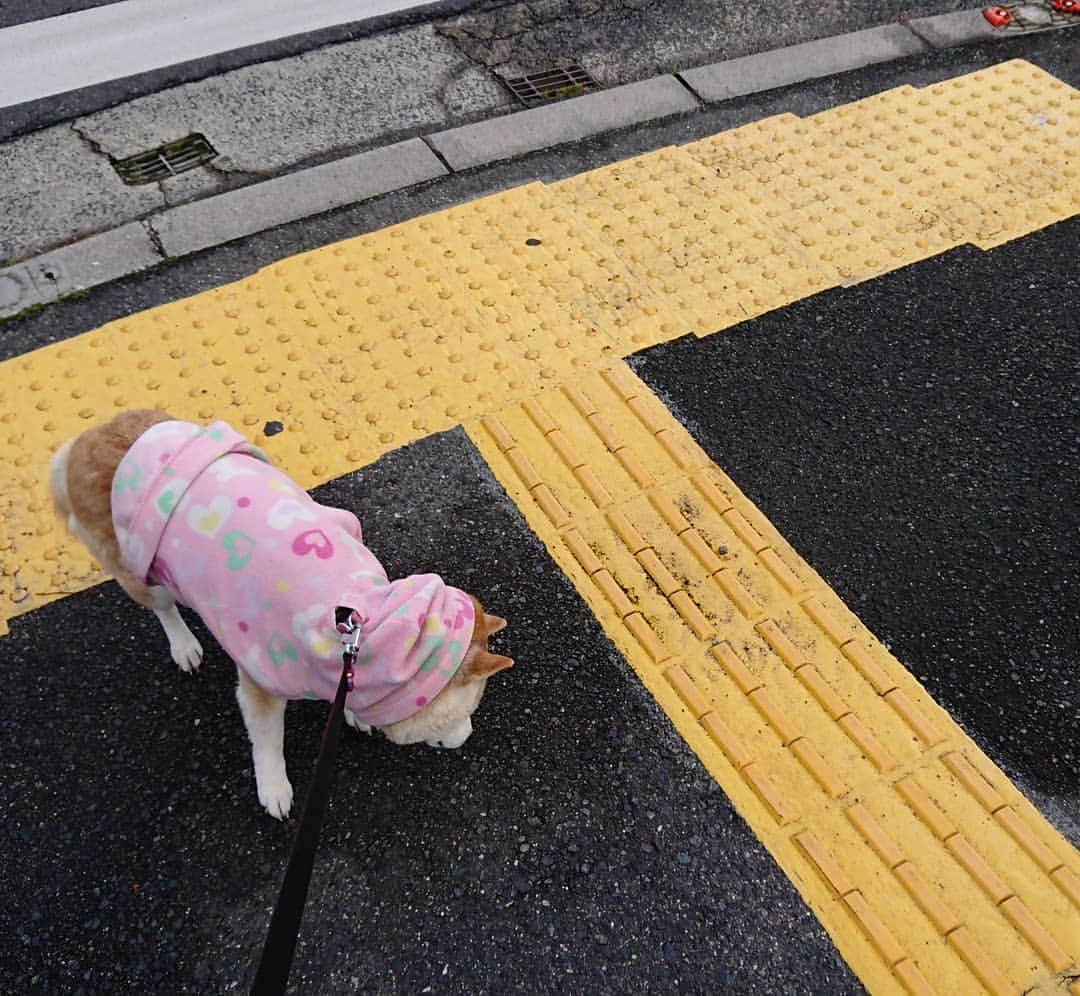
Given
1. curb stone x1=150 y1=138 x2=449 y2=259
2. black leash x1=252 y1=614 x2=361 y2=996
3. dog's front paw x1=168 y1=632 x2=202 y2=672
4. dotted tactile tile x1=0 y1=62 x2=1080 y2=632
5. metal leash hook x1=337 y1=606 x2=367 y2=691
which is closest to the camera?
black leash x1=252 y1=614 x2=361 y2=996

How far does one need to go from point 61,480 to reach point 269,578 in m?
0.76

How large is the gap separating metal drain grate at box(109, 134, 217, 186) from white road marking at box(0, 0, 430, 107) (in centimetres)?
72

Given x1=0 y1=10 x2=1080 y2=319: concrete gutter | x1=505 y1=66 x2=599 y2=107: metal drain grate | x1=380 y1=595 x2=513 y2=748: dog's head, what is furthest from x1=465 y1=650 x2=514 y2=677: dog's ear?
x1=505 y1=66 x2=599 y2=107: metal drain grate

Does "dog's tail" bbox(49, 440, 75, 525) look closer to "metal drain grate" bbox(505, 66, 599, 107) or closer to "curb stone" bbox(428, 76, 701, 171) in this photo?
"curb stone" bbox(428, 76, 701, 171)

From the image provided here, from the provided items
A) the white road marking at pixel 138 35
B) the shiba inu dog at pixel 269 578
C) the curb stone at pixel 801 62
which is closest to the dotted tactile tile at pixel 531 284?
the curb stone at pixel 801 62

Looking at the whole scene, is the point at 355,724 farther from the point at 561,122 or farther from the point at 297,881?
the point at 561,122

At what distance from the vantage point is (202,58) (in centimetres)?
499

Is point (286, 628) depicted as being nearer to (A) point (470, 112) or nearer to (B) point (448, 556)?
(B) point (448, 556)

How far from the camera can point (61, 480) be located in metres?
2.41

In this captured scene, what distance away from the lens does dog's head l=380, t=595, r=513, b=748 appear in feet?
7.21

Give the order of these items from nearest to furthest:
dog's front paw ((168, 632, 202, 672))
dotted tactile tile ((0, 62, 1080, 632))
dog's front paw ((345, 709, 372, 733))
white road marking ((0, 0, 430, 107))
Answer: dog's front paw ((345, 709, 372, 733)), dog's front paw ((168, 632, 202, 672)), dotted tactile tile ((0, 62, 1080, 632)), white road marking ((0, 0, 430, 107))

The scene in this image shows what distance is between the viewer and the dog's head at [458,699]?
2.20 m

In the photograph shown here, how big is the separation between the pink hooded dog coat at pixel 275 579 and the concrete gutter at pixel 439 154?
2105 millimetres

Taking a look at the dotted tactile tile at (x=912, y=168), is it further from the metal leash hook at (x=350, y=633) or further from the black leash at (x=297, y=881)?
the black leash at (x=297, y=881)
